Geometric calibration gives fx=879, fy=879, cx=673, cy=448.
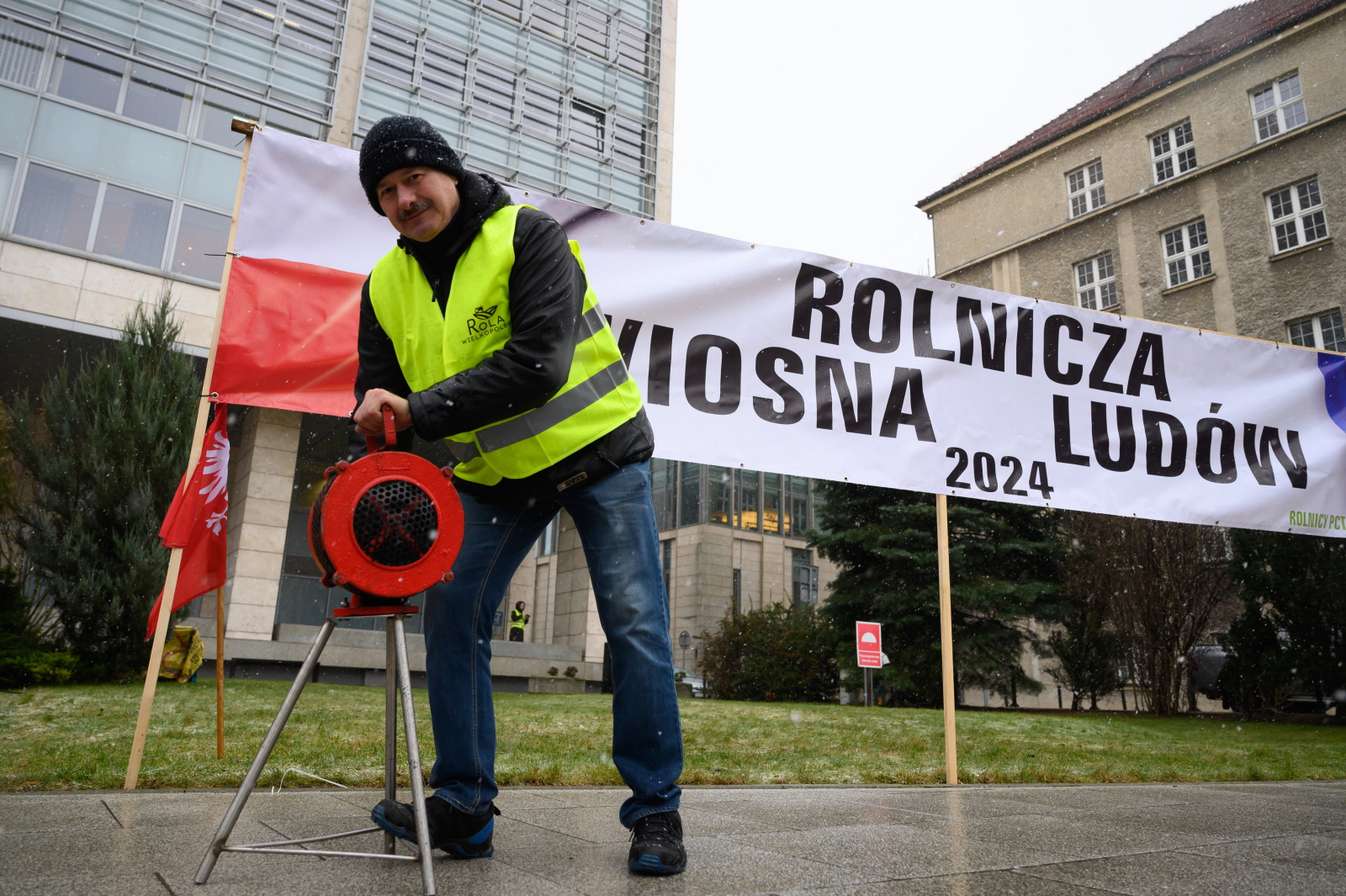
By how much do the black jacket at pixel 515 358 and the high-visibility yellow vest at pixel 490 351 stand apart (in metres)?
0.03

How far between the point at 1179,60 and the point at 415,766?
36.6 meters

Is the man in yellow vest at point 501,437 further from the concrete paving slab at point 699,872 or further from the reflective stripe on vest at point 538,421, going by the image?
the concrete paving slab at point 699,872

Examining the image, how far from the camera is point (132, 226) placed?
683 inches

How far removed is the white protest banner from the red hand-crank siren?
2725 millimetres

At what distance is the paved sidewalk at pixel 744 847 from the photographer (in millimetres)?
1947

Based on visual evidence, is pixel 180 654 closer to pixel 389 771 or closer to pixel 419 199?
pixel 389 771

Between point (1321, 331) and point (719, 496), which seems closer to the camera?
point (1321, 331)

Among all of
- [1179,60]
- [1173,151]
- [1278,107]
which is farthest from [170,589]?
[1179,60]

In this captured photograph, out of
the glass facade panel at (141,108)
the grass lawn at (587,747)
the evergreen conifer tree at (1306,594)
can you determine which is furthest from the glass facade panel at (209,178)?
the evergreen conifer tree at (1306,594)

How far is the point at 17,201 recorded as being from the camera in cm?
1631

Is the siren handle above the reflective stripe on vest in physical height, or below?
below

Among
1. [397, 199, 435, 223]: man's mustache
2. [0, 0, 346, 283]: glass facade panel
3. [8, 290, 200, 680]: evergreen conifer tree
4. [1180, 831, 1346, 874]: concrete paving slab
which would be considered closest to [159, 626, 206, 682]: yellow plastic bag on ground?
[8, 290, 200, 680]: evergreen conifer tree

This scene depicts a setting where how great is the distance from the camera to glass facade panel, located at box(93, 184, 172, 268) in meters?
17.0

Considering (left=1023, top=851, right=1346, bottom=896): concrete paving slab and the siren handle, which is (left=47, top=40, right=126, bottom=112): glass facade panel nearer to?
the siren handle
